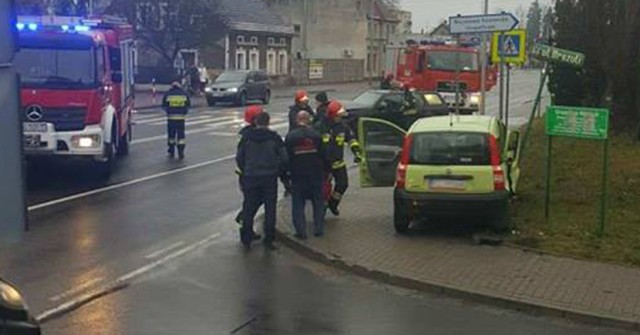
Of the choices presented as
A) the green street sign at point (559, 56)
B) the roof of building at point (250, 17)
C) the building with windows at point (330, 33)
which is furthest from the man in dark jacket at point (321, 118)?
the building with windows at point (330, 33)

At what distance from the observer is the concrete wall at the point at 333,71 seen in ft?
242

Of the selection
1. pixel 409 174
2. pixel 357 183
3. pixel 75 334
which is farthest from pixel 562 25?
pixel 75 334

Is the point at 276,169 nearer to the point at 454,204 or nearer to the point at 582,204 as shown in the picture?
the point at 454,204

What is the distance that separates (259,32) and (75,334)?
6014 cm

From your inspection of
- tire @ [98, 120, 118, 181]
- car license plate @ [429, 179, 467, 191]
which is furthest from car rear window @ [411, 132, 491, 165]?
tire @ [98, 120, 118, 181]

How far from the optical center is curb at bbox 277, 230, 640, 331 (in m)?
8.37

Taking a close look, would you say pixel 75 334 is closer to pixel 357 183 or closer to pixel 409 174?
pixel 409 174

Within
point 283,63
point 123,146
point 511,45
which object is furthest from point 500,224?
point 283,63

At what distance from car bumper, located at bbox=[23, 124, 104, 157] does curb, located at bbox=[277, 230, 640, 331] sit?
6.91 meters

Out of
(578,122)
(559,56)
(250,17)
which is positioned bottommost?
(578,122)

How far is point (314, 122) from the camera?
14.1m

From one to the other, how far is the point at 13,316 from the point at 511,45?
1586 cm

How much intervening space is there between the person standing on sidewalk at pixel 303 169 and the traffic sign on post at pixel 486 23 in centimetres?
711

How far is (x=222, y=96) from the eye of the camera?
145 feet
